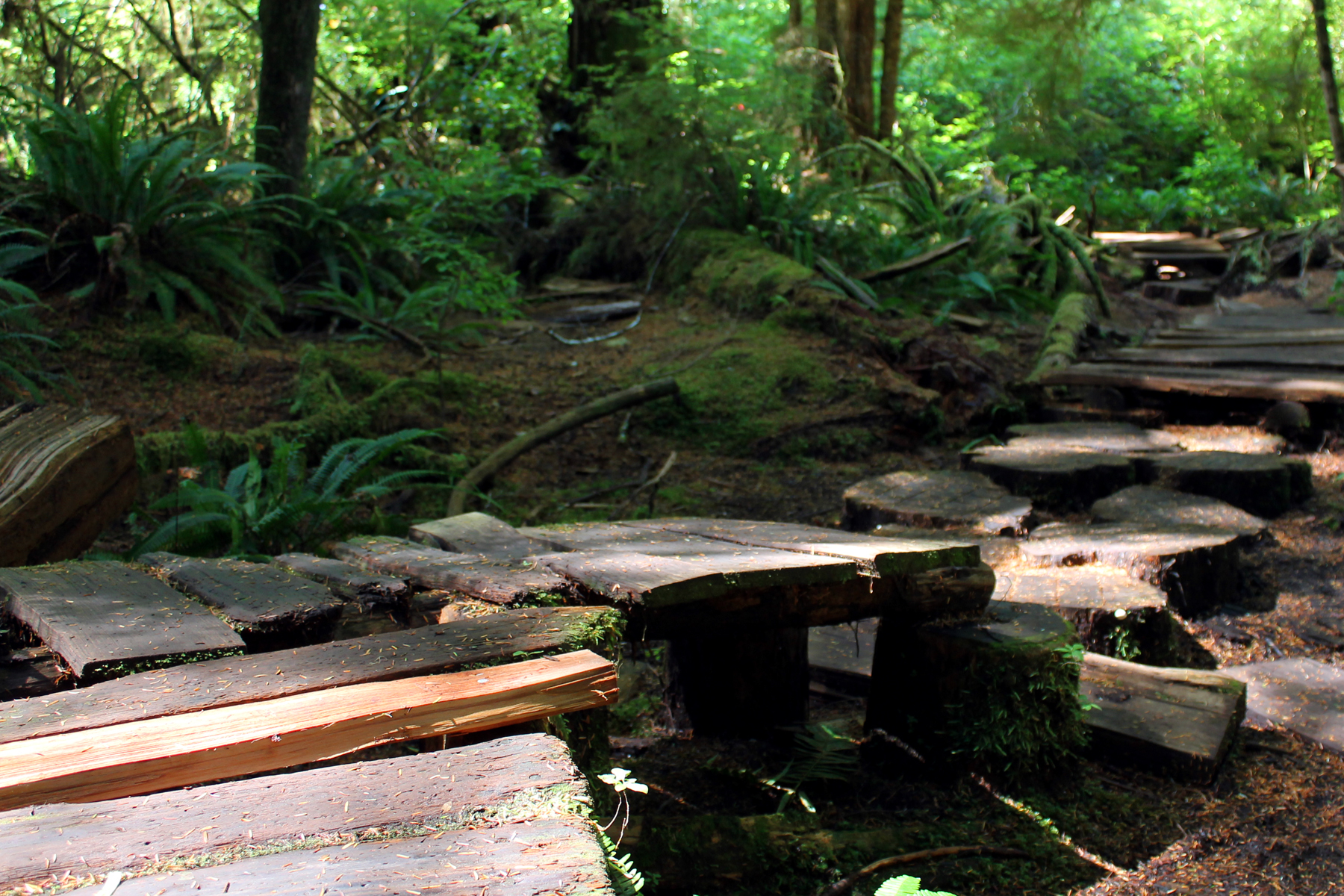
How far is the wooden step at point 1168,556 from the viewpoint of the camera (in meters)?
3.24

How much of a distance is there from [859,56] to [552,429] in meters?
8.18

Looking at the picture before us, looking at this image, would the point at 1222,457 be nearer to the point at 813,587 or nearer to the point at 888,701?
the point at 888,701

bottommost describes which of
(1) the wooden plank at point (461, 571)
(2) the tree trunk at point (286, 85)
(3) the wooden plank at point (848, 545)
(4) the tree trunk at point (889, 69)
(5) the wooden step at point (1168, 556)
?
(5) the wooden step at point (1168, 556)

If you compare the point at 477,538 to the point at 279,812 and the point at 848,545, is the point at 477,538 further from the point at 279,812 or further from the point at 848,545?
the point at 279,812

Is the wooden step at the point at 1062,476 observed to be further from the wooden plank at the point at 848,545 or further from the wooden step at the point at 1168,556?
the wooden plank at the point at 848,545

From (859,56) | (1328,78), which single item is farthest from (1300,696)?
(859,56)

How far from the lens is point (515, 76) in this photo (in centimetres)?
1055

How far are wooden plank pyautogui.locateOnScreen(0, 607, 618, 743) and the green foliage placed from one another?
1.90 m

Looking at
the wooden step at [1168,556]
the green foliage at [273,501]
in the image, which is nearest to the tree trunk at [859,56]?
the green foliage at [273,501]

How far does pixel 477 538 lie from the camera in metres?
2.46

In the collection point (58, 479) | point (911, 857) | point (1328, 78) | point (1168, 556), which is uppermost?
point (1328, 78)

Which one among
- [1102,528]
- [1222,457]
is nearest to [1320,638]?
[1102,528]

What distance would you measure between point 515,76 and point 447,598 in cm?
976

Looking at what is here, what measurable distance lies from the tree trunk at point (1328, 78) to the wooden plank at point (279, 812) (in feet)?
35.5
